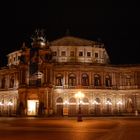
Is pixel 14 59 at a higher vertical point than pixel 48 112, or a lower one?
higher

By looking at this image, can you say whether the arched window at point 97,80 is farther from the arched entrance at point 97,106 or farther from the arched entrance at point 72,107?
the arched entrance at point 72,107

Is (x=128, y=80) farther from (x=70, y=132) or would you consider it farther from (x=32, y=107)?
(x=70, y=132)

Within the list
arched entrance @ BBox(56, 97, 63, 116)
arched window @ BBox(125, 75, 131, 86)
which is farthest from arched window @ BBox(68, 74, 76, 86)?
arched window @ BBox(125, 75, 131, 86)

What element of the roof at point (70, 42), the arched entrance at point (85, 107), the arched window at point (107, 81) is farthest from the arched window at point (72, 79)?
the roof at point (70, 42)

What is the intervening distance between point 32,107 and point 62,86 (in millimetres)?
9456

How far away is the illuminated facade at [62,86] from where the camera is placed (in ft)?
230

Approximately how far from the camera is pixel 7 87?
258 feet

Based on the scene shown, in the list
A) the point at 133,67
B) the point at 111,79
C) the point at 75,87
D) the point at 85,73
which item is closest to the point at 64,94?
the point at 75,87

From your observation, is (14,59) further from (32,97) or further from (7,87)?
(32,97)

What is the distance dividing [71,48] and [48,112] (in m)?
22.4

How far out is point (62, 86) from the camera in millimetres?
72562

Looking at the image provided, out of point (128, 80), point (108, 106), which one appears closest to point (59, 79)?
point (108, 106)

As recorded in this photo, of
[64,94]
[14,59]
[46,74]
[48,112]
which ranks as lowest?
[48,112]

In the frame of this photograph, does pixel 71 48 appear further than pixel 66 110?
Yes
